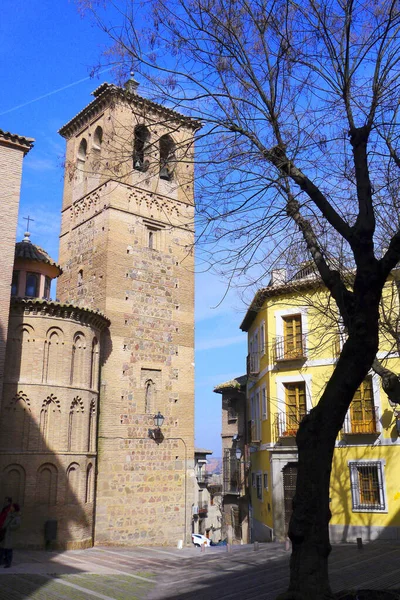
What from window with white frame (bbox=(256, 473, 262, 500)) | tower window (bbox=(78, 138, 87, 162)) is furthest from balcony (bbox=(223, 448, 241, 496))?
tower window (bbox=(78, 138, 87, 162))

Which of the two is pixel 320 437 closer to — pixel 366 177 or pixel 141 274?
pixel 366 177

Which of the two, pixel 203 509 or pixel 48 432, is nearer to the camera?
pixel 48 432

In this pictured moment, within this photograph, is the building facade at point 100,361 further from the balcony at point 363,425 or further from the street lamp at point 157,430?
the balcony at point 363,425

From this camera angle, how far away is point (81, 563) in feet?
45.1

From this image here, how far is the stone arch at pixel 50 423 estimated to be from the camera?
16.1 m

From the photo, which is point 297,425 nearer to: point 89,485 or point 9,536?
point 89,485

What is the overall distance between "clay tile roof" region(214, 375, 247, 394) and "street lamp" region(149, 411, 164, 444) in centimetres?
1064

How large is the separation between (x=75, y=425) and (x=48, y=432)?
95 centimetres

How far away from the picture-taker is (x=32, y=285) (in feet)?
63.1

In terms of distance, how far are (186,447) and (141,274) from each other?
21.8 ft

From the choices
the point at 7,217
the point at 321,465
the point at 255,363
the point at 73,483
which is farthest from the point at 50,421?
the point at 321,465

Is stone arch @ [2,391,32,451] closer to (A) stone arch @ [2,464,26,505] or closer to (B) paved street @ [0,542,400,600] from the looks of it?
(A) stone arch @ [2,464,26,505]

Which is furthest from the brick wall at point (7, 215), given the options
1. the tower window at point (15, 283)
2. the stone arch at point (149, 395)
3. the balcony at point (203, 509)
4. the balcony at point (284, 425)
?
the balcony at point (203, 509)

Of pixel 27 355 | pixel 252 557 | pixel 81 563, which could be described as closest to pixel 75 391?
pixel 27 355
